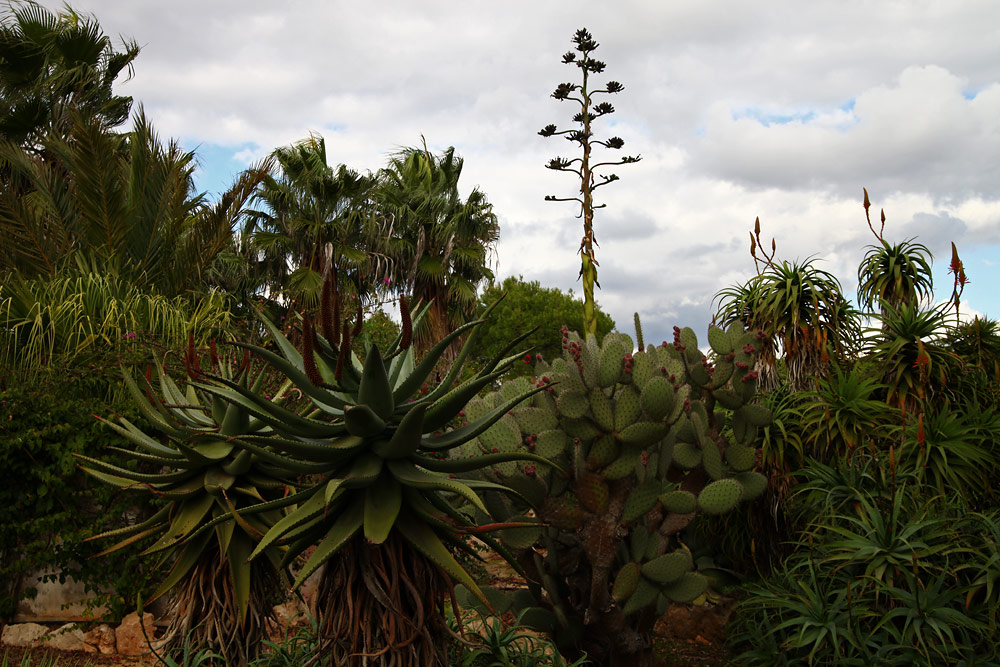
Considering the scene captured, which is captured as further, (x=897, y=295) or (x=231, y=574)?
(x=897, y=295)

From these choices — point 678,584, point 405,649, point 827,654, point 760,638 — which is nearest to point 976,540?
point 827,654

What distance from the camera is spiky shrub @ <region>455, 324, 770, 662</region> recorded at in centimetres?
598

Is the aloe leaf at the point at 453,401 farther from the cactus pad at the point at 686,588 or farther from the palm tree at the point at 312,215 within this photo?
the palm tree at the point at 312,215

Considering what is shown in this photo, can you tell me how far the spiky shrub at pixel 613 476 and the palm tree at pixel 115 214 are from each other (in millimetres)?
7768

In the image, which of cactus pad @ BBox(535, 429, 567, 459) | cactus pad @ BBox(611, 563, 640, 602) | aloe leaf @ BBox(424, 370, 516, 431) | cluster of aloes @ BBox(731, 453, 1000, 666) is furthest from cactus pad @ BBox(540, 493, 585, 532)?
aloe leaf @ BBox(424, 370, 516, 431)

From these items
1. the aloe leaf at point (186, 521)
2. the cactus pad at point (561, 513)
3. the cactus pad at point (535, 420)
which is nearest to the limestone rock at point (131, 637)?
the cactus pad at point (561, 513)

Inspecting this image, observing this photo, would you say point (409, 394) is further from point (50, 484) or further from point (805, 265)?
point (805, 265)

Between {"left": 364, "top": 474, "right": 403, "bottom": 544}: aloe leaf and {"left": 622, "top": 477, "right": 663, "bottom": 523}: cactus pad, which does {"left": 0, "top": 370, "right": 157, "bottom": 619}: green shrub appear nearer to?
{"left": 622, "top": 477, "right": 663, "bottom": 523}: cactus pad

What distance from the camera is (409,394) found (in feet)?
10.7

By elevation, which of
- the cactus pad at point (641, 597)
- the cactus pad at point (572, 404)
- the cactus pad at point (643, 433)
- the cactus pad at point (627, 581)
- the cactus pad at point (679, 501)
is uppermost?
the cactus pad at point (572, 404)

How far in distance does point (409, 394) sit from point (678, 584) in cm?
415

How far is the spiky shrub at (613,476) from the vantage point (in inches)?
235

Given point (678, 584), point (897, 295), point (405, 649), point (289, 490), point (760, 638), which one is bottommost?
point (760, 638)

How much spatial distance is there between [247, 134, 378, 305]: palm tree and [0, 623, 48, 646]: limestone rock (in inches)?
447
